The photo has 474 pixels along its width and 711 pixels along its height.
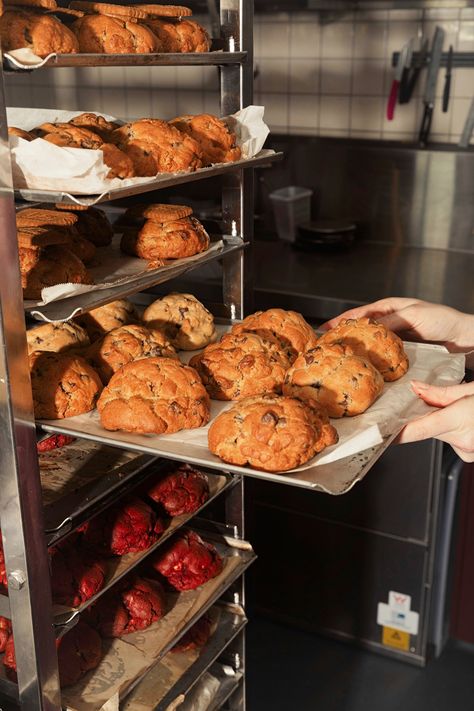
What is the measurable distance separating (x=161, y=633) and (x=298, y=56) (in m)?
2.80

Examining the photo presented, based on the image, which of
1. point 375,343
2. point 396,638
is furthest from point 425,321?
point 396,638

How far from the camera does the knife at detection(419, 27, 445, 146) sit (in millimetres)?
3244

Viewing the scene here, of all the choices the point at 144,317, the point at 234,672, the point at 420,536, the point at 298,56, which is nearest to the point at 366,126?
the point at 298,56

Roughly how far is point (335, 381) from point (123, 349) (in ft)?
1.32

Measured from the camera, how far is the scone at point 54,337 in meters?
1.53

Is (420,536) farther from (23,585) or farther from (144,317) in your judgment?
(23,585)

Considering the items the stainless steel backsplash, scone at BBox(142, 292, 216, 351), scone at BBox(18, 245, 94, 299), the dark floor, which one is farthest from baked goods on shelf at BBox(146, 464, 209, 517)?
the stainless steel backsplash

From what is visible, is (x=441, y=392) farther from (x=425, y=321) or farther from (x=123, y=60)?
(x=123, y=60)

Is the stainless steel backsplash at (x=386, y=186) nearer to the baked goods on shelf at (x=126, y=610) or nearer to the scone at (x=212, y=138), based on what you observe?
the scone at (x=212, y=138)

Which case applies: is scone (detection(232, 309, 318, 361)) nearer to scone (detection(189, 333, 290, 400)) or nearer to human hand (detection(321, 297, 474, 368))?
scone (detection(189, 333, 290, 400))

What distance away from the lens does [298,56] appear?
11.9 ft

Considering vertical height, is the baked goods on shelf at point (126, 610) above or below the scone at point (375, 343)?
below

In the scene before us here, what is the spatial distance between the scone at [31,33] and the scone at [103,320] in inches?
22.4

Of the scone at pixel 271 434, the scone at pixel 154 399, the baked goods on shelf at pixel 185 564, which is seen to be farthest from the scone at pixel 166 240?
the baked goods on shelf at pixel 185 564
